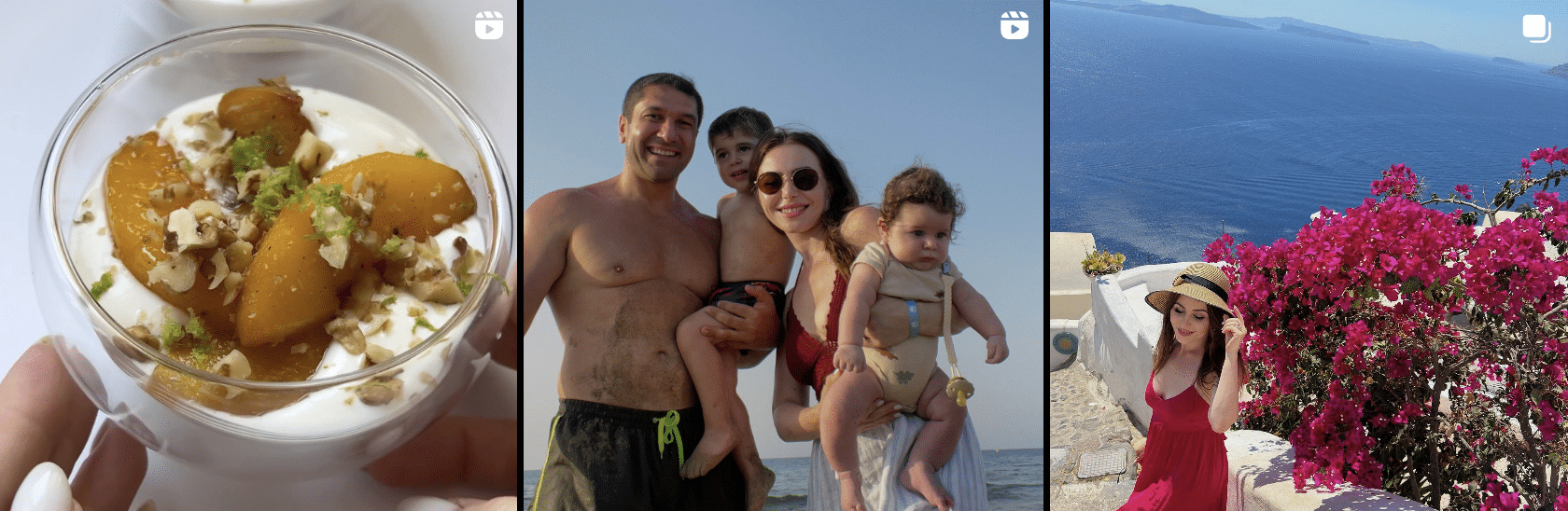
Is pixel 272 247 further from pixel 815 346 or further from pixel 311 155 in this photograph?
pixel 815 346

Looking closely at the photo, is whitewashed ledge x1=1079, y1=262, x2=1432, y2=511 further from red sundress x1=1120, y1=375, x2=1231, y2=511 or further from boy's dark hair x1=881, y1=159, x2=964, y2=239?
boy's dark hair x1=881, y1=159, x2=964, y2=239

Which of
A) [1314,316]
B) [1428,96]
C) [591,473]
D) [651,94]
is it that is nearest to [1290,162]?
[1428,96]

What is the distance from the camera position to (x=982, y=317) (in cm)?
143

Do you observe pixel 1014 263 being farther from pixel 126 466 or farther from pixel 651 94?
pixel 126 466

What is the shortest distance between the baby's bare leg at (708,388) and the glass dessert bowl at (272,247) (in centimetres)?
26

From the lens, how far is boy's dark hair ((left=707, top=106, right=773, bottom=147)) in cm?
141

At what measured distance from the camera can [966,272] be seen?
1.42 metres

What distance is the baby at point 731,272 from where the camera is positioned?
4.63 ft

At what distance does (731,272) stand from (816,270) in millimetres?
120

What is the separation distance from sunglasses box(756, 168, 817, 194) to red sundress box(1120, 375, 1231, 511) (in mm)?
713

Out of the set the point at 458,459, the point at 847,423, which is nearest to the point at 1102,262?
the point at 847,423

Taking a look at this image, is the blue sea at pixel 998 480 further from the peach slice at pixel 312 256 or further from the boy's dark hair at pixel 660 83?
the boy's dark hair at pixel 660 83

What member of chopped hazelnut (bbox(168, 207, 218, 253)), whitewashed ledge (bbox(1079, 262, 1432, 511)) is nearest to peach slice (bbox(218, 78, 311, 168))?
chopped hazelnut (bbox(168, 207, 218, 253))

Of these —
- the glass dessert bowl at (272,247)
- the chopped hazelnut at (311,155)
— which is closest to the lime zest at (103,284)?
the glass dessert bowl at (272,247)
